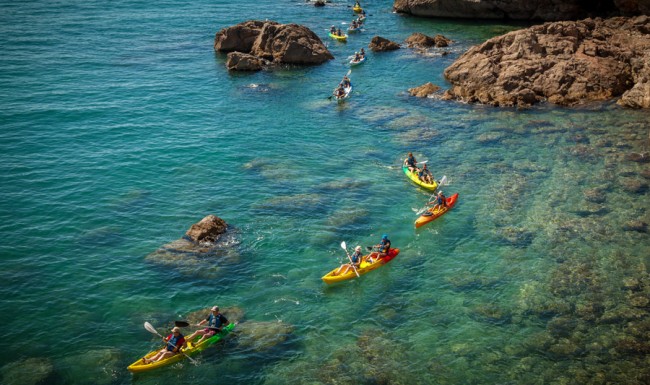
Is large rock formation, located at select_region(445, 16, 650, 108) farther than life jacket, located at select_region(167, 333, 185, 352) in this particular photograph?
Yes

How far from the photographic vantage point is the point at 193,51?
215 feet

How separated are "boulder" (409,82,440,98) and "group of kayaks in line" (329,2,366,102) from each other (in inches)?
235

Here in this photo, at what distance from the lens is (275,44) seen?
61.2 m

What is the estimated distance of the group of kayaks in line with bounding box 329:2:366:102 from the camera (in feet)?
170

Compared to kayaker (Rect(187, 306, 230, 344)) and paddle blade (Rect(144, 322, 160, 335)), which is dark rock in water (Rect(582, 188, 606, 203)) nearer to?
kayaker (Rect(187, 306, 230, 344))

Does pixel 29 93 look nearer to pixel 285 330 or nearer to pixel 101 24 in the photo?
pixel 101 24

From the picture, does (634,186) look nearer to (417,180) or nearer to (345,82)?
(417,180)

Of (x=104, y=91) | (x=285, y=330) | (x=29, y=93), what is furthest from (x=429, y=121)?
(x=29, y=93)

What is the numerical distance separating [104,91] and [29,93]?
21.0 feet

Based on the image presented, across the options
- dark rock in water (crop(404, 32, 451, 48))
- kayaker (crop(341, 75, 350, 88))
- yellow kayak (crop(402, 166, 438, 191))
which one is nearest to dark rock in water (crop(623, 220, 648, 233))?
yellow kayak (crop(402, 166, 438, 191))

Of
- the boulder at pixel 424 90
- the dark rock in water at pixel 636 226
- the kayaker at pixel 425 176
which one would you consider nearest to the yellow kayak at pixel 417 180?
the kayaker at pixel 425 176

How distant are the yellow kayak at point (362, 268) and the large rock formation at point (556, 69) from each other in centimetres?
2444

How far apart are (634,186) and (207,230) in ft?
85.6

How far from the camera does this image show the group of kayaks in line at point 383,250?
28531 mm
